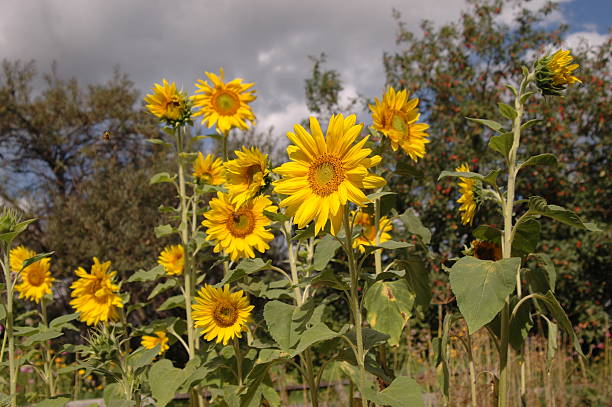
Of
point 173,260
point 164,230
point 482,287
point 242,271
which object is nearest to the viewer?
point 482,287

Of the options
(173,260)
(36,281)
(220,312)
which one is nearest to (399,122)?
(220,312)

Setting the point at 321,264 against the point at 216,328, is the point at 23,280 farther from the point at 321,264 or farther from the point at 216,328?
the point at 321,264

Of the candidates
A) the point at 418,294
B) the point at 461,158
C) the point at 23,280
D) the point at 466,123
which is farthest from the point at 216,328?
the point at 466,123

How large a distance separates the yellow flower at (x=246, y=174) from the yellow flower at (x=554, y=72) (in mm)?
735

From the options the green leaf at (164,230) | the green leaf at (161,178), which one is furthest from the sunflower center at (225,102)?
the green leaf at (164,230)

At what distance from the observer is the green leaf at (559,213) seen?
1145 millimetres

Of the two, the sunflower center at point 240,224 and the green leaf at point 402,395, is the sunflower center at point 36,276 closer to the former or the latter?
the sunflower center at point 240,224

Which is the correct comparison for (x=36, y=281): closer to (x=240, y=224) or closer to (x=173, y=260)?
(x=173, y=260)

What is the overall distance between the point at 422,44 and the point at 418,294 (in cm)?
571

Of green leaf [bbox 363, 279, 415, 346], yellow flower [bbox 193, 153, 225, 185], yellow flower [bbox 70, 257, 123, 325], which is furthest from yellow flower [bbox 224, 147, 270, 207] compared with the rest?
yellow flower [bbox 70, 257, 123, 325]

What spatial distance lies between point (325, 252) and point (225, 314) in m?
→ 0.57

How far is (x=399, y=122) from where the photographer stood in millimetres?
1572

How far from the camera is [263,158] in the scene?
4.73ft

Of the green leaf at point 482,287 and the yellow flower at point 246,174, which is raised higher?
the yellow flower at point 246,174
